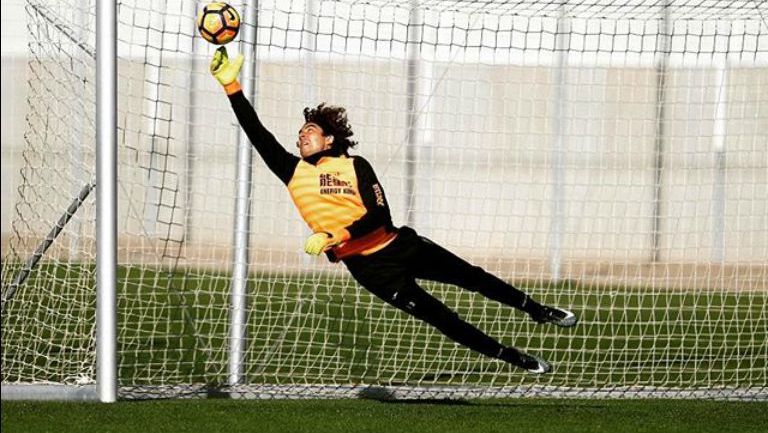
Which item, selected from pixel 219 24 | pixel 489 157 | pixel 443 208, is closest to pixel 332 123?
pixel 219 24

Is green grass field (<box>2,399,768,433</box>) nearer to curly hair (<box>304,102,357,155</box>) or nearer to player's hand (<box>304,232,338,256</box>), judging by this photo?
player's hand (<box>304,232,338,256</box>)

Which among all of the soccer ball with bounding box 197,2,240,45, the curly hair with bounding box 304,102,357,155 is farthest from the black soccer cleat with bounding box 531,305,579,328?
the soccer ball with bounding box 197,2,240,45

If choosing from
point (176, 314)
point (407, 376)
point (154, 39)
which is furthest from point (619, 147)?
point (407, 376)

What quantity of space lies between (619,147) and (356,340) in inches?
298

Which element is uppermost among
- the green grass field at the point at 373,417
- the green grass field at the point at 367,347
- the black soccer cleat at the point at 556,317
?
the black soccer cleat at the point at 556,317

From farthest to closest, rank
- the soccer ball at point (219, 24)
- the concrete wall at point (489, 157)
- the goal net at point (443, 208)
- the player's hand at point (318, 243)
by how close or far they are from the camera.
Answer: the concrete wall at point (489, 157) < the goal net at point (443, 208) < the soccer ball at point (219, 24) < the player's hand at point (318, 243)

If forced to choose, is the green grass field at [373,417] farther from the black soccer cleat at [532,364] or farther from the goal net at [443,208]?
the goal net at [443,208]

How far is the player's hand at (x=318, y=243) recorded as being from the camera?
Answer: 6617 millimetres

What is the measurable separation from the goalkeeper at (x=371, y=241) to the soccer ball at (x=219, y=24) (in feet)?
0.31

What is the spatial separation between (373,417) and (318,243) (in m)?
0.96

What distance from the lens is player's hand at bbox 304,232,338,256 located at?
6617 mm

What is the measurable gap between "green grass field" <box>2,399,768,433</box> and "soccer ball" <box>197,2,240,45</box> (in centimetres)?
198

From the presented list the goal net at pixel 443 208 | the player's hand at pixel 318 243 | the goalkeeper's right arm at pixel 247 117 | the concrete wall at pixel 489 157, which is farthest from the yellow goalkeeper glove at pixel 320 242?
the concrete wall at pixel 489 157

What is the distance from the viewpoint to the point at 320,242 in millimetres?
6711
